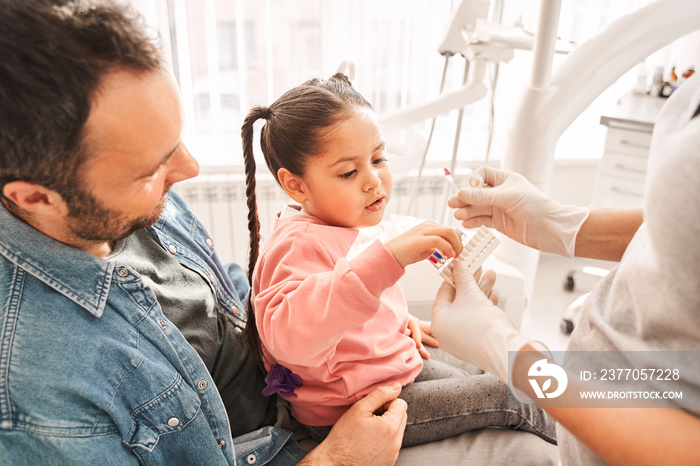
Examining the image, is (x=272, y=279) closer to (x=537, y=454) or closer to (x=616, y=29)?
(x=537, y=454)

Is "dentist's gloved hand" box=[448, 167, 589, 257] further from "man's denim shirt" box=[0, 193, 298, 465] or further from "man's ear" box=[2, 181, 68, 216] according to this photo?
"man's ear" box=[2, 181, 68, 216]

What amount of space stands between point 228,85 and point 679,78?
2.25 m

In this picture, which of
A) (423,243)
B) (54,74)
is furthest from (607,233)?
(54,74)

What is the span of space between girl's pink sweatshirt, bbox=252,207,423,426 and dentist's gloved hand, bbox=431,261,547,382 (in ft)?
0.43

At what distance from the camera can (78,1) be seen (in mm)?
744

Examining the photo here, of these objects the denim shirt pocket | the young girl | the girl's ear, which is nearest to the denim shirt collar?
the denim shirt pocket

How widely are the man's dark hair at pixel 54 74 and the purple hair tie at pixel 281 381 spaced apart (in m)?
0.52

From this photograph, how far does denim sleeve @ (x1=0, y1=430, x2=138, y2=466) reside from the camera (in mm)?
713

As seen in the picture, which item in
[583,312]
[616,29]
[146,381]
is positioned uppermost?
[616,29]

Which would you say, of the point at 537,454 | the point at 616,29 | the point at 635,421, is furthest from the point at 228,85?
the point at 635,421

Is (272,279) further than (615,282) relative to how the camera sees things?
Yes

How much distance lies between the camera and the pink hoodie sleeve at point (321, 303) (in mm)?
887

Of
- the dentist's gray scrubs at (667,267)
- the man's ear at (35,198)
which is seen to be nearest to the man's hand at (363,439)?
A: the dentist's gray scrubs at (667,267)

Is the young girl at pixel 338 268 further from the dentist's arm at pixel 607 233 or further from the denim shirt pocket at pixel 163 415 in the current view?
the dentist's arm at pixel 607 233
